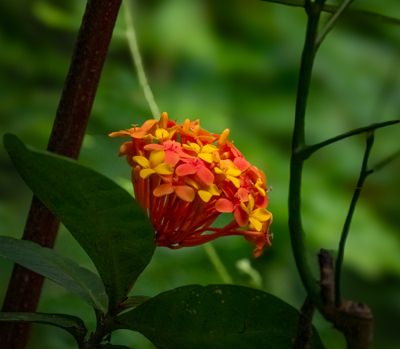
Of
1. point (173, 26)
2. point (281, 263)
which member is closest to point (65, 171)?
point (281, 263)

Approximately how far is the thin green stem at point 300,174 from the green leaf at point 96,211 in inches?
4.8

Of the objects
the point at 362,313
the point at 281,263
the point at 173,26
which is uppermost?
the point at 173,26

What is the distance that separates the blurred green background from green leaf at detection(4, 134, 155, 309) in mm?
1350

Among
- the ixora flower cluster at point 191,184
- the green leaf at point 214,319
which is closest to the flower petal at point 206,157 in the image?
the ixora flower cluster at point 191,184

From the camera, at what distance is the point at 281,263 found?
2.39 metres

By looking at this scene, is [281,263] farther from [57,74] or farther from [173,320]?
[173,320]

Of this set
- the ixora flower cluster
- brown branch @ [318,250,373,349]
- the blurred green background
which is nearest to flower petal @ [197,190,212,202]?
the ixora flower cluster

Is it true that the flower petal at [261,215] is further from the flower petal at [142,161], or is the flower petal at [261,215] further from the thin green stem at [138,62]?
the thin green stem at [138,62]

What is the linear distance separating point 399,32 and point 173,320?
2.31 meters

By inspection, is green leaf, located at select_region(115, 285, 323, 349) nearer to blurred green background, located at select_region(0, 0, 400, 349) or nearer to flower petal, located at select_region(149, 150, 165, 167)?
flower petal, located at select_region(149, 150, 165, 167)

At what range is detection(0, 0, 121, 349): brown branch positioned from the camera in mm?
844

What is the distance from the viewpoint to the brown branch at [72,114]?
2.77 feet

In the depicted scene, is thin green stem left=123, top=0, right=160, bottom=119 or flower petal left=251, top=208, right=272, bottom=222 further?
thin green stem left=123, top=0, right=160, bottom=119

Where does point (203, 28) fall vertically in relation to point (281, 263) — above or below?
above
